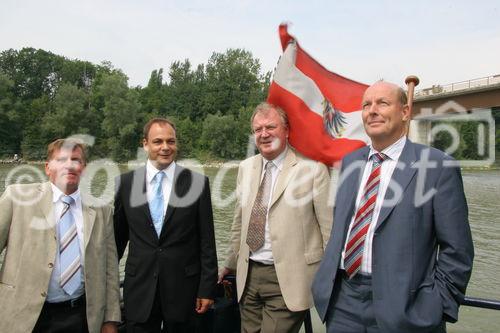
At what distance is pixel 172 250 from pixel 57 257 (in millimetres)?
707

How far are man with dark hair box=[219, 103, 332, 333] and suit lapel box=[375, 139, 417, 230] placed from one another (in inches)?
25.9

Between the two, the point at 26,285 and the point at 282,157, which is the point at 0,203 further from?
the point at 282,157

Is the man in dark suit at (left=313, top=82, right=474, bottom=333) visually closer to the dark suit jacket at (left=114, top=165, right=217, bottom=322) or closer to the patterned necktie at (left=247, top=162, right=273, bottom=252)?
the patterned necktie at (left=247, top=162, right=273, bottom=252)

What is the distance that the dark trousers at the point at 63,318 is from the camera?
2705 millimetres

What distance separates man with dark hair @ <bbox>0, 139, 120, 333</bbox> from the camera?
2635mm

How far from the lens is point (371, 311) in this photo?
2428 millimetres

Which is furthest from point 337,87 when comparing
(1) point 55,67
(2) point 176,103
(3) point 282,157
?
(1) point 55,67

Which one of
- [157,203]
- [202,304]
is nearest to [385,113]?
[157,203]

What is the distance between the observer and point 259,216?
319 centimetres

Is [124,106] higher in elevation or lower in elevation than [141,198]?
higher

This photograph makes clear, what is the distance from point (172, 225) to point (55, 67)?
318ft

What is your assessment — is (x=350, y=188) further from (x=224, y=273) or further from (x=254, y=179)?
(x=224, y=273)

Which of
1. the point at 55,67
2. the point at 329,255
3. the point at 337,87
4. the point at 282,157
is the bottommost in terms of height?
the point at 329,255

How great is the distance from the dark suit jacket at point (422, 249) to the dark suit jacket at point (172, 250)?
1246 mm
